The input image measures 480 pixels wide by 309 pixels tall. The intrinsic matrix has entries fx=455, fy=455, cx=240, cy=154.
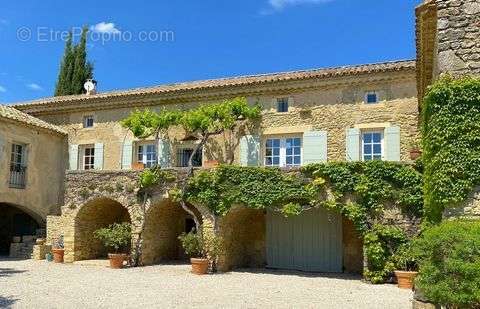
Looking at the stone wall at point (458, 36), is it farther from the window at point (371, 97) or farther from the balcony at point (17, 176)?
the balcony at point (17, 176)

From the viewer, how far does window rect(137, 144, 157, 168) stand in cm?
1914

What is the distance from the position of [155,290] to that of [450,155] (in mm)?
7352

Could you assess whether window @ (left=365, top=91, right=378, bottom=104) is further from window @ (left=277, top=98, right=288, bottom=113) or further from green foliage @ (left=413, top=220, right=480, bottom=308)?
green foliage @ (left=413, top=220, right=480, bottom=308)

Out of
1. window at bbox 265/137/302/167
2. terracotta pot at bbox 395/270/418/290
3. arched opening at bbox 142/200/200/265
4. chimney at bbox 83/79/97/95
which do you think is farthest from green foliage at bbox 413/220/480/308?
chimney at bbox 83/79/97/95

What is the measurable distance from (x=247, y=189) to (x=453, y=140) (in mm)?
6993

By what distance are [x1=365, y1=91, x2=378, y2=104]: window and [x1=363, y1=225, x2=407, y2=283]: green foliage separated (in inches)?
211

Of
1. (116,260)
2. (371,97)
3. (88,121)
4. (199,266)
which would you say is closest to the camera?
(199,266)

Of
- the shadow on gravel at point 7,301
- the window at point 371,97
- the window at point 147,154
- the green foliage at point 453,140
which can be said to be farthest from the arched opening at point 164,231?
the green foliage at point 453,140

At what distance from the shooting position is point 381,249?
12.5 meters

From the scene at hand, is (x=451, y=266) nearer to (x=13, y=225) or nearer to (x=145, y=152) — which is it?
(x=145, y=152)

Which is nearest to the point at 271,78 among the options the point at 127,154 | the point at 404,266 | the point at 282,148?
the point at 282,148

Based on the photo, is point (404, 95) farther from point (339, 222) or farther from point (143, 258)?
point (143, 258)

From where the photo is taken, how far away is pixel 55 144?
20734 mm

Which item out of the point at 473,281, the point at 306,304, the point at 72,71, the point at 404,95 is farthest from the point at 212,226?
the point at 72,71
